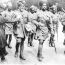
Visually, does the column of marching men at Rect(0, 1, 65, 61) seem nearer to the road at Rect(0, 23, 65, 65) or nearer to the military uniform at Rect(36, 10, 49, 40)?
the military uniform at Rect(36, 10, 49, 40)

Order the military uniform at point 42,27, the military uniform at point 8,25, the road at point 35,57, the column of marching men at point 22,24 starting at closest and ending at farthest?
the column of marching men at point 22,24, the military uniform at point 8,25, the road at point 35,57, the military uniform at point 42,27

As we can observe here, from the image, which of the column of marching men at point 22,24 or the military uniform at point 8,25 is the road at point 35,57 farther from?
the military uniform at point 8,25

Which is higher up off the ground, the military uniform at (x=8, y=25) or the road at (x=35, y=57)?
the military uniform at (x=8, y=25)

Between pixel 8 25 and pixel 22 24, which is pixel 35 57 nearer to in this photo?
pixel 22 24

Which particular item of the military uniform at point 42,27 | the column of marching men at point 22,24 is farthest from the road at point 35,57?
the military uniform at point 42,27

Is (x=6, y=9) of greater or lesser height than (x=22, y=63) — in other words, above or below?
above

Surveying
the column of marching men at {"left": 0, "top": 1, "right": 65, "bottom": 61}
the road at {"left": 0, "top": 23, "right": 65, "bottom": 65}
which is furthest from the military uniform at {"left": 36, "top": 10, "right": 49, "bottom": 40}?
the road at {"left": 0, "top": 23, "right": 65, "bottom": 65}

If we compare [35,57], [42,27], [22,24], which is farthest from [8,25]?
[35,57]

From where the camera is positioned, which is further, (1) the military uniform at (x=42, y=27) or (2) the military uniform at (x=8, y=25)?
(1) the military uniform at (x=42, y=27)

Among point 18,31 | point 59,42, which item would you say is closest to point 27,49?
point 18,31

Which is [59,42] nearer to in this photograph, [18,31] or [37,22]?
[37,22]

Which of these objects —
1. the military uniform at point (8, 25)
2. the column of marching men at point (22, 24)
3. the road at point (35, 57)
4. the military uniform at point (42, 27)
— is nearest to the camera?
the column of marching men at point (22, 24)

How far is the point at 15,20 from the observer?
7816mm

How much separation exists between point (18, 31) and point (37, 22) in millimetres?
1050
